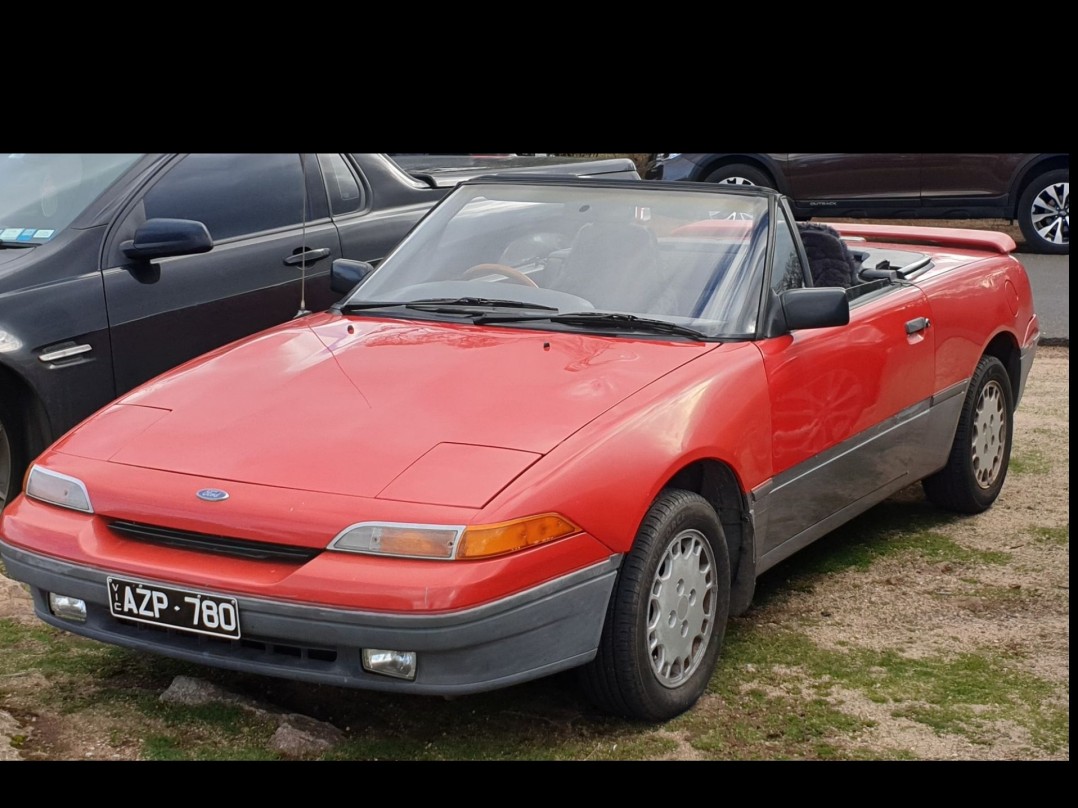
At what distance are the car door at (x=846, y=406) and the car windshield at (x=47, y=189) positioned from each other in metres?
3.03

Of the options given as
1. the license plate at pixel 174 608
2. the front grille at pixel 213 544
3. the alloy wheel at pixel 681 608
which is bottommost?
the alloy wheel at pixel 681 608

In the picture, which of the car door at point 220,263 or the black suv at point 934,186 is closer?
the car door at point 220,263

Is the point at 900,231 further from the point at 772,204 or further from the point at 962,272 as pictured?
the point at 772,204

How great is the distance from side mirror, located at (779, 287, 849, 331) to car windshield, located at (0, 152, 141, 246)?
9.83 feet

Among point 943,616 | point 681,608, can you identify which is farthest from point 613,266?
point 943,616

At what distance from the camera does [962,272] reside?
596 cm

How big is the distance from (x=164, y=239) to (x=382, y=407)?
2126mm

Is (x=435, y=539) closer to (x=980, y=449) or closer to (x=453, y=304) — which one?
(x=453, y=304)

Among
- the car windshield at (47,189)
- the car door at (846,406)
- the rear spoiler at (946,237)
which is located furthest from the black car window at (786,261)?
the car windshield at (47,189)

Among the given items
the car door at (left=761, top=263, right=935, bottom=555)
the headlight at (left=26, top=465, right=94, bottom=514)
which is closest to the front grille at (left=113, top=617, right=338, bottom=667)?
the headlight at (left=26, top=465, right=94, bottom=514)

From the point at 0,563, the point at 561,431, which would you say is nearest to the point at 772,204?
the point at 561,431

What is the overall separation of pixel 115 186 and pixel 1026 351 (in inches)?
164

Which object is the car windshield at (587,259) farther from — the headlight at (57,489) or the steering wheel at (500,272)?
the headlight at (57,489)

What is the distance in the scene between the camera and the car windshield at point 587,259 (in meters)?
4.61
